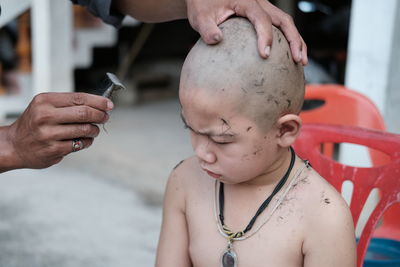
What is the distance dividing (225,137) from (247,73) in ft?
0.57

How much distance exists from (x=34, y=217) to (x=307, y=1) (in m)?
5.39

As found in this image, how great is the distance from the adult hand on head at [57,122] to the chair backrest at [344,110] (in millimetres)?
1164

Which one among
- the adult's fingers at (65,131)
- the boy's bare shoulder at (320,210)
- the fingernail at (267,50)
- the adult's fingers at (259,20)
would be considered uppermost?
the adult's fingers at (259,20)

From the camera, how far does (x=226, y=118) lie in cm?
135

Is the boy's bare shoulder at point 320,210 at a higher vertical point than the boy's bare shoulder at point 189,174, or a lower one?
higher

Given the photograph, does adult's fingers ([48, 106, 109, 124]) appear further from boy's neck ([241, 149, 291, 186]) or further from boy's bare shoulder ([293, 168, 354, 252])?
boy's bare shoulder ([293, 168, 354, 252])

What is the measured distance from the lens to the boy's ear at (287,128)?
4.51 feet

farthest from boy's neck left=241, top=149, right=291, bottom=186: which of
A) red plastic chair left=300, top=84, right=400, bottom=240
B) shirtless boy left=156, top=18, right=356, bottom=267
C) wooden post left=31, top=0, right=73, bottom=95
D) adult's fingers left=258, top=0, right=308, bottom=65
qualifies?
wooden post left=31, top=0, right=73, bottom=95

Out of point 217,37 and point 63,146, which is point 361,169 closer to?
point 217,37

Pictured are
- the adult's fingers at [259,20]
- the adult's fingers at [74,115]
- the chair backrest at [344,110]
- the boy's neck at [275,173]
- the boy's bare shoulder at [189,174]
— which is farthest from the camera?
the chair backrest at [344,110]

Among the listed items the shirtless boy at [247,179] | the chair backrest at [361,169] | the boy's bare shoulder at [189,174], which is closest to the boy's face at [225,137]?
the shirtless boy at [247,179]

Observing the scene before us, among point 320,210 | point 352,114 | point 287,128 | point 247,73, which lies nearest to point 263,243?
point 320,210

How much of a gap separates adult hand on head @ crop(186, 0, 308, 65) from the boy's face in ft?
0.47

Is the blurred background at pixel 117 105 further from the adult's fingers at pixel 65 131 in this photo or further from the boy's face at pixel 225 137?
the boy's face at pixel 225 137
